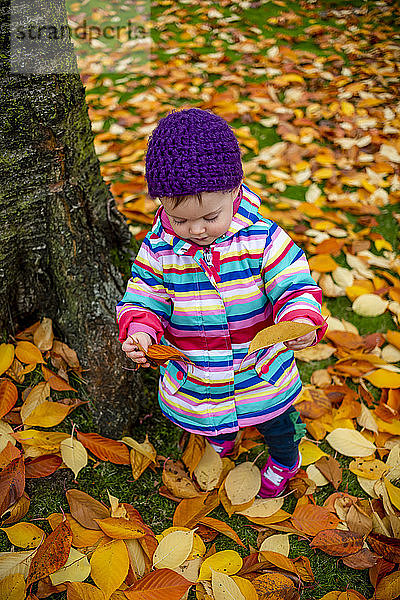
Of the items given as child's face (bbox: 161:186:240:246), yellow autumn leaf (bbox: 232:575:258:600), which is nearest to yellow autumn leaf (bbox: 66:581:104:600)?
yellow autumn leaf (bbox: 232:575:258:600)

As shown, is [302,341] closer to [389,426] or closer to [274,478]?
[274,478]

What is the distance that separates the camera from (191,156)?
1200 millimetres

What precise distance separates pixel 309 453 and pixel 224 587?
585 mm

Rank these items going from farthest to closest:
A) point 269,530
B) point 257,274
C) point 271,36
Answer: point 271,36
point 269,530
point 257,274

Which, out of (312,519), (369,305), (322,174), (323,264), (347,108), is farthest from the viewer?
(347,108)

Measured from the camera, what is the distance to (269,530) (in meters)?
1.69

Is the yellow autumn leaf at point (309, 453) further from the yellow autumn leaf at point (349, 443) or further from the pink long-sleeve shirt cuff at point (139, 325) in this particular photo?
the pink long-sleeve shirt cuff at point (139, 325)

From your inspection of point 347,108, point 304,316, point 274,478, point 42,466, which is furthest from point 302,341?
point 347,108

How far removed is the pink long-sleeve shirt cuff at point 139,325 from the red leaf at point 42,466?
1.85 ft

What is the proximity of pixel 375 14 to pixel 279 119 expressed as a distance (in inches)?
90.5

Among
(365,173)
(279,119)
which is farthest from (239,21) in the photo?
(365,173)

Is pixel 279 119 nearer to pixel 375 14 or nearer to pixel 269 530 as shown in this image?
pixel 375 14

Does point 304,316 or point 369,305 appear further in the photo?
point 369,305

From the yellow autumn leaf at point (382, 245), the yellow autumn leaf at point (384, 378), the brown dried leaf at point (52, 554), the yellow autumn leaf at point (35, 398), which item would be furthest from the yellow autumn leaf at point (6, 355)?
the yellow autumn leaf at point (382, 245)
